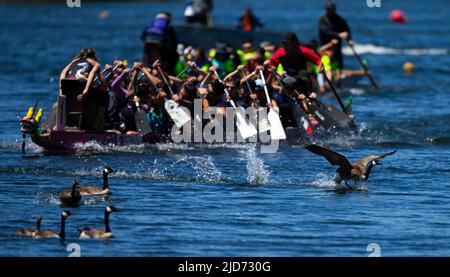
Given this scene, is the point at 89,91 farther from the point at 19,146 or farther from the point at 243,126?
the point at 243,126

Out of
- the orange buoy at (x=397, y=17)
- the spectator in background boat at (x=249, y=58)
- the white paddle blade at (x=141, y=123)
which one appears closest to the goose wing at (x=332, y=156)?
the white paddle blade at (x=141, y=123)

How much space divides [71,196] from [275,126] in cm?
648

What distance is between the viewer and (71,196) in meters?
16.3

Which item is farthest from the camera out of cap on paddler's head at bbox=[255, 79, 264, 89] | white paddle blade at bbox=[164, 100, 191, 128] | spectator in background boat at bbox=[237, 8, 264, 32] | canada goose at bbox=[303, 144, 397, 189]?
spectator in background boat at bbox=[237, 8, 264, 32]

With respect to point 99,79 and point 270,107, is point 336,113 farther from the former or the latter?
point 99,79

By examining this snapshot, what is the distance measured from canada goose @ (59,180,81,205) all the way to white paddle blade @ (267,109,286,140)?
20.4 ft

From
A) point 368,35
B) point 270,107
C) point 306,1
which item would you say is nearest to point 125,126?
point 270,107

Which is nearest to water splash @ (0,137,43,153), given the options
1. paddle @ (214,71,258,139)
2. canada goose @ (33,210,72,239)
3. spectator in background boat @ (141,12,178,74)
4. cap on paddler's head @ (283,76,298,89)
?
paddle @ (214,71,258,139)

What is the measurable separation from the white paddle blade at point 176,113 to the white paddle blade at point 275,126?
161 centimetres

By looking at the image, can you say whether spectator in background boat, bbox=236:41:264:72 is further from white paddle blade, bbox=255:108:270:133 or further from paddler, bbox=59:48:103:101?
paddler, bbox=59:48:103:101

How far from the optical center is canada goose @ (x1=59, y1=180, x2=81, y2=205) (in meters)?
16.2

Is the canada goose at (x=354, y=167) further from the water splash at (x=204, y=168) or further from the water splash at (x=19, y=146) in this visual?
the water splash at (x=19, y=146)

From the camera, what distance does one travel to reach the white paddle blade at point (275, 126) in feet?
A: 71.6
